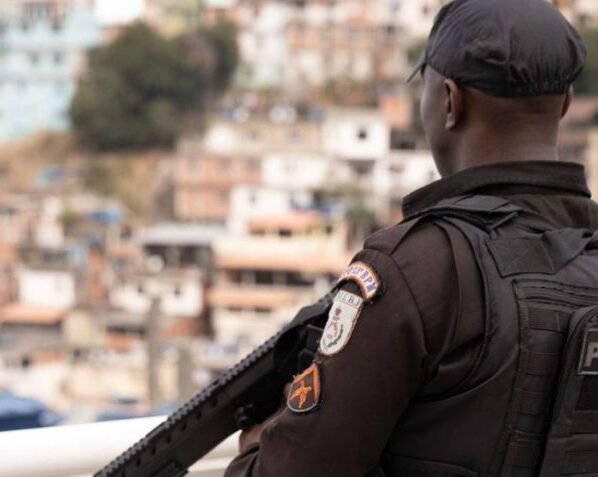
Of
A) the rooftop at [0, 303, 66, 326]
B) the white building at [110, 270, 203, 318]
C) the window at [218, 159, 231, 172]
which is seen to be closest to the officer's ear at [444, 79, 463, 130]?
the white building at [110, 270, 203, 318]

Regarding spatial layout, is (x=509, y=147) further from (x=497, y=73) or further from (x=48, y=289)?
(x=48, y=289)

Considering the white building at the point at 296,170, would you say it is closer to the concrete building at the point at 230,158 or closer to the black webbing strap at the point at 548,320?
the concrete building at the point at 230,158

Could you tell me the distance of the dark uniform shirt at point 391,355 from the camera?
1.86 ft

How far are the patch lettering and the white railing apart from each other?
47 cm

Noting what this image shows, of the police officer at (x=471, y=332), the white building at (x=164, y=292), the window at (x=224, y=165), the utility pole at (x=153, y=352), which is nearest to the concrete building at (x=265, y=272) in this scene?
the white building at (x=164, y=292)

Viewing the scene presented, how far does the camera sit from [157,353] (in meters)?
18.1

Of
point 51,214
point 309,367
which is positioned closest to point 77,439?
point 309,367

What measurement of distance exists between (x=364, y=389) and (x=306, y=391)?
0.04m

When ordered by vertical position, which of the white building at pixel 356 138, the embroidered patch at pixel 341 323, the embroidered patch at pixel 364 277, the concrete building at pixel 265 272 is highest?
the embroidered patch at pixel 364 277

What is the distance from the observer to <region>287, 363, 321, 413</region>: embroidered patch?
582 mm

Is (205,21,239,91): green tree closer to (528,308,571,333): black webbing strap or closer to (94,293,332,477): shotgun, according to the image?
(94,293,332,477): shotgun

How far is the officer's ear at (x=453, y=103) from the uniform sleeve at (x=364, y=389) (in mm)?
115

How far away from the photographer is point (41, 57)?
1212 inches

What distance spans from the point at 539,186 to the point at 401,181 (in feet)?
72.9
